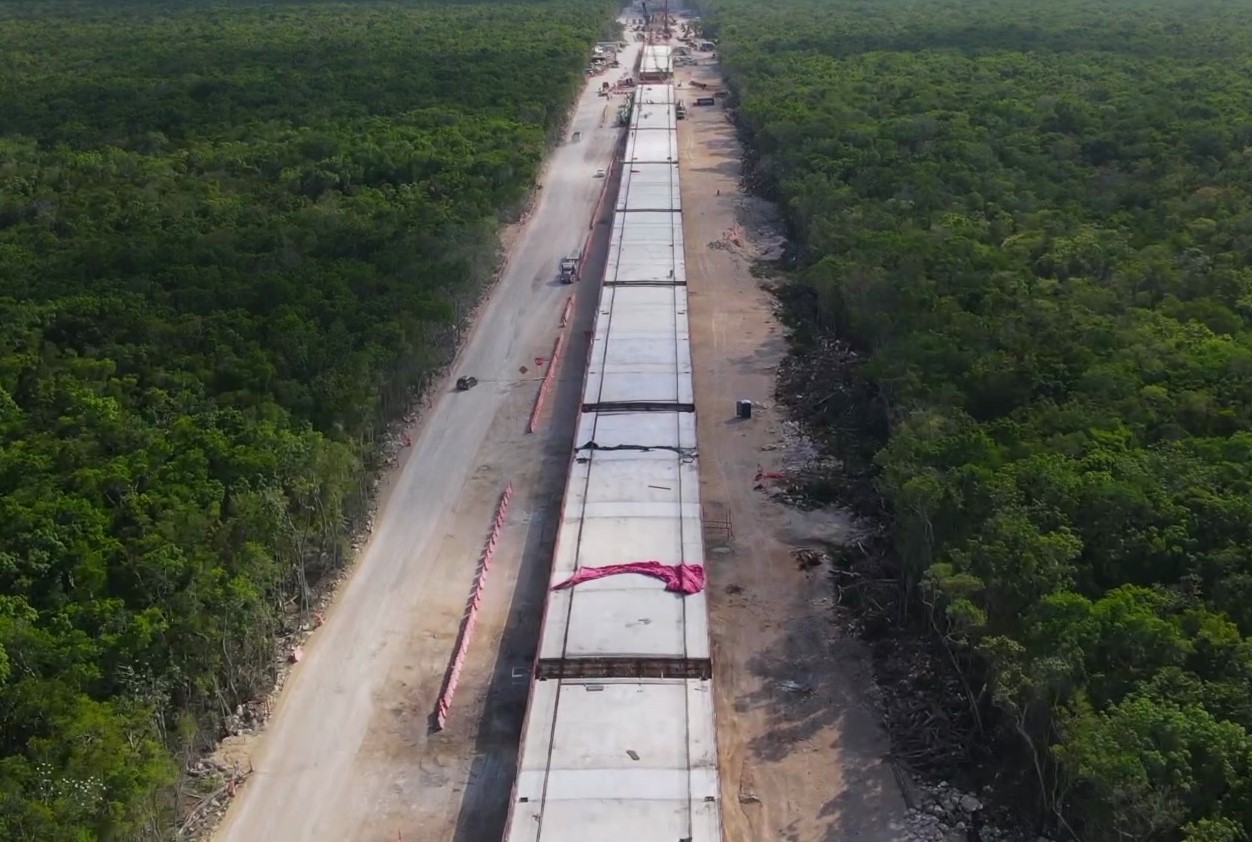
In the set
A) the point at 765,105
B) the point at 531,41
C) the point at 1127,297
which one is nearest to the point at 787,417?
the point at 1127,297

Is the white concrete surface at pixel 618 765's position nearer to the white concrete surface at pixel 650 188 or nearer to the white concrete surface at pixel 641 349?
the white concrete surface at pixel 641 349

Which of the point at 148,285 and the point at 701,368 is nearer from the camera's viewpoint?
the point at 148,285

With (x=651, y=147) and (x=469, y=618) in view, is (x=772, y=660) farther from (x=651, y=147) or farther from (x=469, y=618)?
(x=651, y=147)

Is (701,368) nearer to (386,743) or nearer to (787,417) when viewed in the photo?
(787,417)

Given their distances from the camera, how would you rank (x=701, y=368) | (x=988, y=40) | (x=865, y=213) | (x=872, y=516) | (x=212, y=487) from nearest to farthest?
(x=212, y=487)
(x=872, y=516)
(x=701, y=368)
(x=865, y=213)
(x=988, y=40)

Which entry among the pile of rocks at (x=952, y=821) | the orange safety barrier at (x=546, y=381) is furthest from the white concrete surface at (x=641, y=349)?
the pile of rocks at (x=952, y=821)

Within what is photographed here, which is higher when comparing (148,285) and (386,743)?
(148,285)

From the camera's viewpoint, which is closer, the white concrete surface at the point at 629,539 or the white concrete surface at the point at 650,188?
the white concrete surface at the point at 629,539
